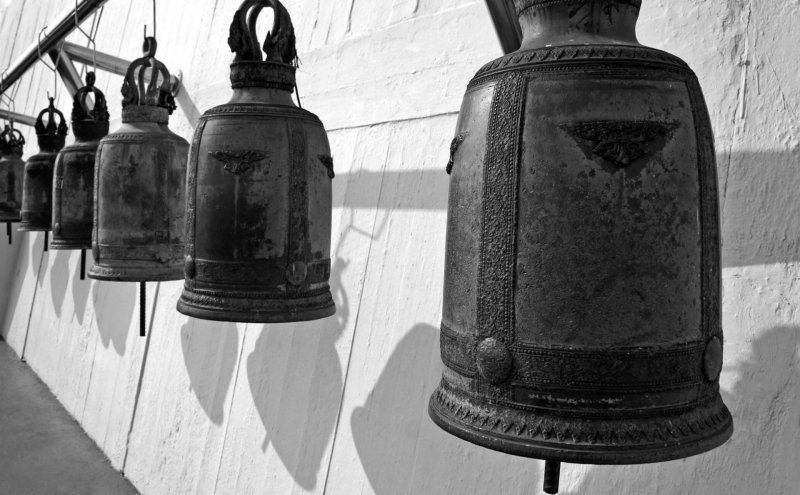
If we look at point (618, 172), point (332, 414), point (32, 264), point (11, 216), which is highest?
point (618, 172)

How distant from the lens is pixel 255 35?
1730 millimetres

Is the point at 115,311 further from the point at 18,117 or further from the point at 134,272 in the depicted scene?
the point at 134,272

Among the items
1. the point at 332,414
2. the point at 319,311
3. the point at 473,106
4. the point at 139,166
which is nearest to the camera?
the point at 473,106

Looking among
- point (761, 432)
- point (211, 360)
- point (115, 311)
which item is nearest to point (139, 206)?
point (211, 360)

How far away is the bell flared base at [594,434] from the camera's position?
0.99 meters

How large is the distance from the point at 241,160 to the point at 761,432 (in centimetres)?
136

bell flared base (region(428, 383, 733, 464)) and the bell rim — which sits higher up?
bell flared base (region(428, 383, 733, 464))

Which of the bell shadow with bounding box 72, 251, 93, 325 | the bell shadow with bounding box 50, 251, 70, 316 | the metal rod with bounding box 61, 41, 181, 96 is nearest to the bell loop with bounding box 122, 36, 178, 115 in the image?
the metal rod with bounding box 61, 41, 181, 96

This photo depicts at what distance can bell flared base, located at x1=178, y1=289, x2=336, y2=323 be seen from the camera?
5.41ft

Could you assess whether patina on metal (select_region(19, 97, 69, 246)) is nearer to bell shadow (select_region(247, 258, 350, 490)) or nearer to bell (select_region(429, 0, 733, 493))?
bell shadow (select_region(247, 258, 350, 490))

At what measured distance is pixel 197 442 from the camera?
349 cm

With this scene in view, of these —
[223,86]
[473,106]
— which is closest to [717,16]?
[473,106]

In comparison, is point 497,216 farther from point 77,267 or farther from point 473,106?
point 77,267

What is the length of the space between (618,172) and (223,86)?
3.03m
